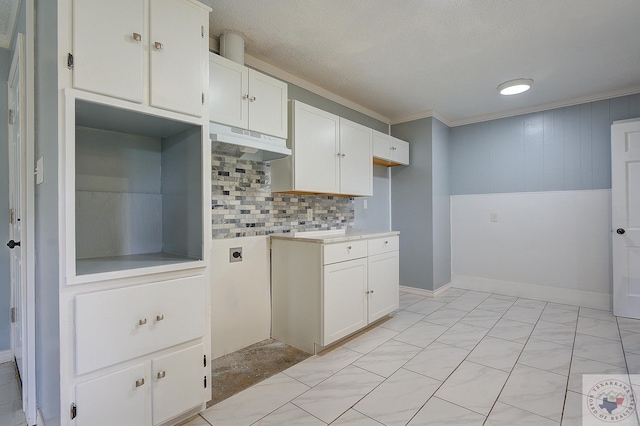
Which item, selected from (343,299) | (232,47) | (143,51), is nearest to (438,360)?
(343,299)

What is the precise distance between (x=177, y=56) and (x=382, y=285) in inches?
97.0

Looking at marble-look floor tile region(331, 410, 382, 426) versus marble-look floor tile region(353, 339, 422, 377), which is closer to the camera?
marble-look floor tile region(331, 410, 382, 426)

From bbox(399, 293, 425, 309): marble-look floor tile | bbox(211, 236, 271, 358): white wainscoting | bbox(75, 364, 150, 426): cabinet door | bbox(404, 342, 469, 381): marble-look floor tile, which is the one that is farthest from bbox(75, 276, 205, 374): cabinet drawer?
bbox(399, 293, 425, 309): marble-look floor tile

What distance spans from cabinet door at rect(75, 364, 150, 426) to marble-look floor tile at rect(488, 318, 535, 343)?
2.71m

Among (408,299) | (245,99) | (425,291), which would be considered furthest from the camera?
(425,291)

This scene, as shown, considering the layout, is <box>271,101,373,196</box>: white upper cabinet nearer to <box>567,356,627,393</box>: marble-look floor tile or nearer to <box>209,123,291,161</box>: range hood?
<box>209,123,291,161</box>: range hood

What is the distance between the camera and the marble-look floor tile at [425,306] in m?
3.44

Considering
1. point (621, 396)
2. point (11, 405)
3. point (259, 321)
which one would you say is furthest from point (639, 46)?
point (11, 405)

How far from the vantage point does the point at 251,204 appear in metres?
2.62

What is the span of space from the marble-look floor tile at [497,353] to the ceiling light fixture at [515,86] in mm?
2432

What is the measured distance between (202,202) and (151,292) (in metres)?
0.50

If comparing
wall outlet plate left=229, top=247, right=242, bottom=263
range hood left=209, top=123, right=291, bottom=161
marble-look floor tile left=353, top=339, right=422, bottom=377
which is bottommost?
marble-look floor tile left=353, top=339, right=422, bottom=377

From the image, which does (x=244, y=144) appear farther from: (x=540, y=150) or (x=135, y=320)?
(x=540, y=150)

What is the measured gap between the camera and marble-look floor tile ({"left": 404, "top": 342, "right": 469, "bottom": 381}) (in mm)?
2127
